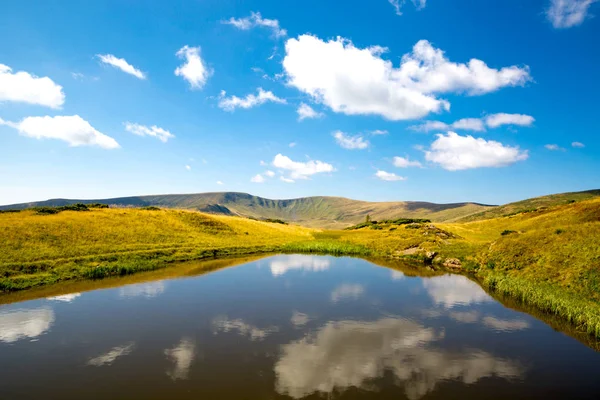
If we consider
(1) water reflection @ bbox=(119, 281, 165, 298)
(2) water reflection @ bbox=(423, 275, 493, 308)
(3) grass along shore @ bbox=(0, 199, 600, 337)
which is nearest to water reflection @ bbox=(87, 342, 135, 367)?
(1) water reflection @ bbox=(119, 281, 165, 298)

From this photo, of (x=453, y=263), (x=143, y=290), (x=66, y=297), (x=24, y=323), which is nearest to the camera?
(x=24, y=323)

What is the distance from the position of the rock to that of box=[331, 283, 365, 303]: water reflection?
86.0 ft

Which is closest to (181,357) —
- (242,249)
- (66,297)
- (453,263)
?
(66,297)

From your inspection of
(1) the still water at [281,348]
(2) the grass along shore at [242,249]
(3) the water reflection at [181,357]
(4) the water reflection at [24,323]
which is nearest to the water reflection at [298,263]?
(2) the grass along shore at [242,249]

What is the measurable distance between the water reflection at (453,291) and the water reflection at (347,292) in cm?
896

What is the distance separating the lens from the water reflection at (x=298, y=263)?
2211 inches

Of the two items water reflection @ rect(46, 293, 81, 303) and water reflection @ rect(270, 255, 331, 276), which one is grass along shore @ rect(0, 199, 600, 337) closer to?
water reflection @ rect(46, 293, 81, 303)

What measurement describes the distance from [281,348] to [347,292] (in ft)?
62.0

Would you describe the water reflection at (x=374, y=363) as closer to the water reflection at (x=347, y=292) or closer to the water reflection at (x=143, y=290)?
the water reflection at (x=347, y=292)

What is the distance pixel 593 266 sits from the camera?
1406 inches

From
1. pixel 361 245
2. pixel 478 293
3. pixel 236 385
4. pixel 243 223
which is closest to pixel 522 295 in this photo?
pixel 478 293

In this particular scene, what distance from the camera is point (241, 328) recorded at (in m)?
26.6

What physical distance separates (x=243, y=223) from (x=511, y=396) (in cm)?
9510

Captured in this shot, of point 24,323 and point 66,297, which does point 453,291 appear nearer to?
point 24,323
